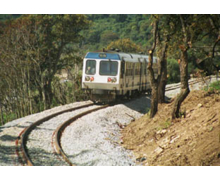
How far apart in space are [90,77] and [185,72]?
7.65m

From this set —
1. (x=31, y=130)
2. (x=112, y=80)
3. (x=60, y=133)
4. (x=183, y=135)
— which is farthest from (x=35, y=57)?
(x=183, y=135)

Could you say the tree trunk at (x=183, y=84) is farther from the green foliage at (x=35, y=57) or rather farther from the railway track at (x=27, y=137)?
the green foliage at (x=35, y=57)

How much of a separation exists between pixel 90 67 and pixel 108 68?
959 mm

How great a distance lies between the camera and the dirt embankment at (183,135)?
8273 millimetres

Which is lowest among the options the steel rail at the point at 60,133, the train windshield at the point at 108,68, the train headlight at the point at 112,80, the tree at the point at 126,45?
the steel rail at the point at 60,133

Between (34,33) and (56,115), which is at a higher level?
(34,33)

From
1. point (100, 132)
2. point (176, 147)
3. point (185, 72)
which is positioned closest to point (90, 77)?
point (100, 132)

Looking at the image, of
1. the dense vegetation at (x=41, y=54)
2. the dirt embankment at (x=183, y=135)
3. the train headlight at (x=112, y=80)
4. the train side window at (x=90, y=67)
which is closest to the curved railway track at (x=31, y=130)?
the dirt embankment at (x=183, y=135)

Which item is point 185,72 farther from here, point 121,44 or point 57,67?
point 121,44

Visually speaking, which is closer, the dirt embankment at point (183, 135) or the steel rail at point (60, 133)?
the dirt embankment at point (183, 135)

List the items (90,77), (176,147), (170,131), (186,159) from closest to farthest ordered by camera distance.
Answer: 1. (186,159)
2. (176,147)
3. (170,131)
4. (90,77)

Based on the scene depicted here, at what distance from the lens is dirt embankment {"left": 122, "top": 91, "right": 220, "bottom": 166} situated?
27.1ft

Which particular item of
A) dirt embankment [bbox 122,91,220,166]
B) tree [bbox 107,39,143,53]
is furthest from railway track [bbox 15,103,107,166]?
tree [bbox 107,39,143,53]

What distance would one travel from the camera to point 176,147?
935 centimetres
